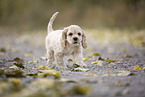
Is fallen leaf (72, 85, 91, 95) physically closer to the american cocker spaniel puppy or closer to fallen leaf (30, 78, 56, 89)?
fallen leaf (30, 78, 56, 89)

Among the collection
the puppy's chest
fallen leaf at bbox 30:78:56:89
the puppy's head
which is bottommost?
fallen leaf at bbox 30:78:56:89

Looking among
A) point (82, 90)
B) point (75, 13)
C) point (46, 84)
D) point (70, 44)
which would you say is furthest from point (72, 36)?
point (75, 13)

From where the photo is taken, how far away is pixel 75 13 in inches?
673

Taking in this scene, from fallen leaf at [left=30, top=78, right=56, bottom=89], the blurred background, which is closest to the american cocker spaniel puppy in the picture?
fallen leaf at [left=30, top=78, right=56, bottom=89]

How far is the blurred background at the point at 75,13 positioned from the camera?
1316 centimetres

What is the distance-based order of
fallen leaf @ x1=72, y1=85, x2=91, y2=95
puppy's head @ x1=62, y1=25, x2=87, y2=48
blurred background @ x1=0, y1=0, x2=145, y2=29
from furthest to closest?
blurred background @ x1=0, y1=0, x2=145, y2=29 → puppy's head @ x1=62, y1=25, x2=87, y2=48 → fallen leaf @ x1=72, y1=85, x2=91, y2=95

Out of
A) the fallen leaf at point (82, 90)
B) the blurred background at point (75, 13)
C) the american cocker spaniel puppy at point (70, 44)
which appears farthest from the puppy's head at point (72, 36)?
the blurred background at point (75, 13)

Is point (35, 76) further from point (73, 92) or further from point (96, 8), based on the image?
point (96, 8)

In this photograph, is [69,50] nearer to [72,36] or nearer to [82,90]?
[72,36]

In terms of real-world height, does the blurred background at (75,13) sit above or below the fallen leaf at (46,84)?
above

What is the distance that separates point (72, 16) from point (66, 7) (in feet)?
4.27

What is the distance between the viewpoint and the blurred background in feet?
43.2

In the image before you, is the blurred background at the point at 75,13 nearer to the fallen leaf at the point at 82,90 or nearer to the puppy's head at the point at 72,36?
the puppy's head at the point at 72,36

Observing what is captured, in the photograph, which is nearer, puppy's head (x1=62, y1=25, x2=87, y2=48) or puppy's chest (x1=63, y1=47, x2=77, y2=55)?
puppy's head (x1=62, y1=25, x2=87, y2=48)
